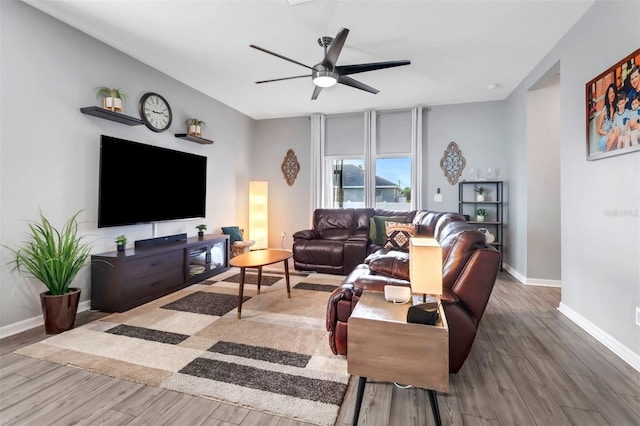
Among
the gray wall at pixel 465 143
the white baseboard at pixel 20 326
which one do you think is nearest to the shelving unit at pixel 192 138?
the white baseboard at pixel 20 326

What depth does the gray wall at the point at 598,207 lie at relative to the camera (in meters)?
2.11

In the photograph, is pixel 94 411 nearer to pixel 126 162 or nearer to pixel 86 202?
pixel 86 202

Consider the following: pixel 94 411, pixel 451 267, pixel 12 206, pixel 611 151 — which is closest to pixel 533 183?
pixel 611 151

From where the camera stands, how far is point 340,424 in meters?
1.50

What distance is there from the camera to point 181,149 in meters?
4.45

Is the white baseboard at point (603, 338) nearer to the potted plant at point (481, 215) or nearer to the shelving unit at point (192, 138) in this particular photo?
the potted plant at point (481, 215)

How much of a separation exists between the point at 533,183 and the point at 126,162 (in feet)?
17.0

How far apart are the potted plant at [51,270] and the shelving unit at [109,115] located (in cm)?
114

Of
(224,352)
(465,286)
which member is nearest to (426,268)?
(465,286)

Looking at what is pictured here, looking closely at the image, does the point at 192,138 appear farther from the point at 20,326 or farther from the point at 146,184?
the point at 20,326

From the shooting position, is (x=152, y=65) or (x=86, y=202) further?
(x=152, y=65)

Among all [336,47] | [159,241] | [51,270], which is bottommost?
[51,270]

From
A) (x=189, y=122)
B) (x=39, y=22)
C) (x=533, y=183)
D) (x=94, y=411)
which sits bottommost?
(x=94, y=411)

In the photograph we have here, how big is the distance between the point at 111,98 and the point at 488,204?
5674 mm
